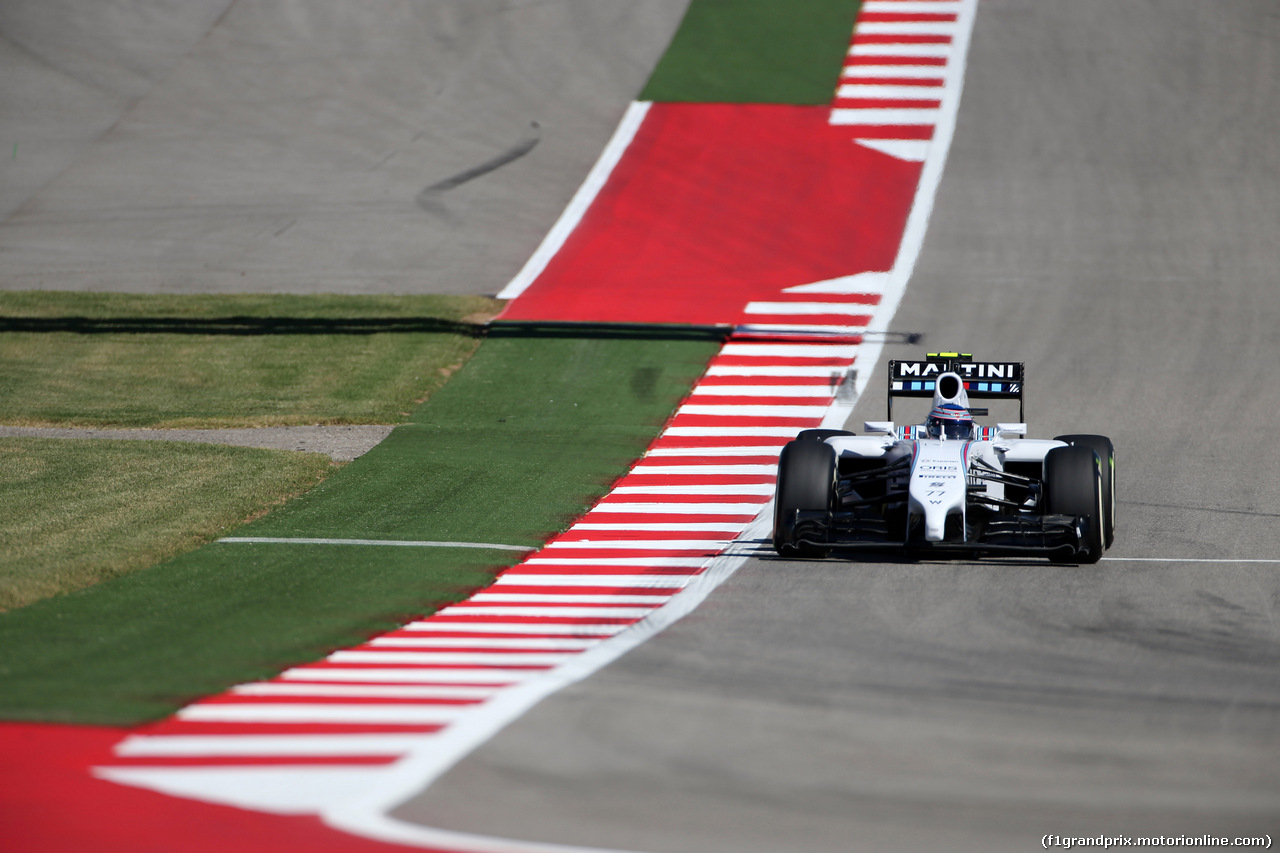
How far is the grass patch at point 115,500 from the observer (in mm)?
12055

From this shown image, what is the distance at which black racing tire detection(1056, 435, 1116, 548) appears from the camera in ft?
41.2

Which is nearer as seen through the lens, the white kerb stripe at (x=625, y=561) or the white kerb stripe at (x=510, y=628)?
the white kerb stripe at (x=510, y=628)

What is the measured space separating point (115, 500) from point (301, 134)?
59.6 feet

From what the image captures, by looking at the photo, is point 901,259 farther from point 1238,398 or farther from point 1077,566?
point 1077,566

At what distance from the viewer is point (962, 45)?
3444cm

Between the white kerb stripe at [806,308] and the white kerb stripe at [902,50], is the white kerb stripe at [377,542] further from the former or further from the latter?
the white kerb stripe at [902,50]

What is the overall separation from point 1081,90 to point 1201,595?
23.4 metres

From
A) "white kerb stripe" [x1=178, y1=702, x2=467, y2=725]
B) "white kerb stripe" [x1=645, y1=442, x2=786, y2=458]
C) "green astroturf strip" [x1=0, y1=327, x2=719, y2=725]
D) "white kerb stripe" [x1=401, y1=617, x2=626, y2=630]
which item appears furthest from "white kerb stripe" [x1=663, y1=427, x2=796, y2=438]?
"white kerb stripe" [x1=178, y1=702, x2=467, y2=725]

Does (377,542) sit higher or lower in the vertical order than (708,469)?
lower

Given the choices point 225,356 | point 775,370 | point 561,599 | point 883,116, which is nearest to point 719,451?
point 775,370

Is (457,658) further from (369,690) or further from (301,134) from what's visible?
(301,134)

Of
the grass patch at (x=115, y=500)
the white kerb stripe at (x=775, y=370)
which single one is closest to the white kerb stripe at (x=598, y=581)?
the grass patch at (x=115, y=500)

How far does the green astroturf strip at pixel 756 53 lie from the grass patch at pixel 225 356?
36.1 feet

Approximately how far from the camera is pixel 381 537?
13508 mm
